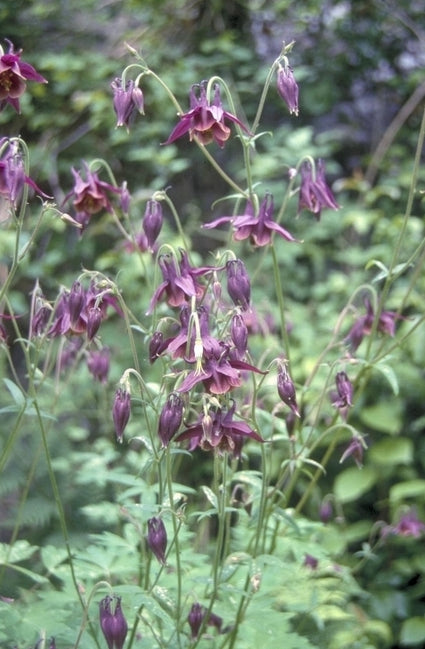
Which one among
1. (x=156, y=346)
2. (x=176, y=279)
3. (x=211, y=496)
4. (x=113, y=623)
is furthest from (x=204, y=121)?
(x=113, y=623)

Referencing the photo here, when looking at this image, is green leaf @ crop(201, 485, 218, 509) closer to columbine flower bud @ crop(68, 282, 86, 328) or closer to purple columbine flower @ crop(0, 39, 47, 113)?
columbine flower bud @ crop(68, 282, 86, 328)

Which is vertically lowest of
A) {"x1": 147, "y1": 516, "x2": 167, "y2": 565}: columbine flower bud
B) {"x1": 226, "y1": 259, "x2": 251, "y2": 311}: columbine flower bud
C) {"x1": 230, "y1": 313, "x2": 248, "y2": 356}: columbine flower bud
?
{"x1": 147, "y1": 516, "x2": 167, "y2": 565}: columbine flower bud

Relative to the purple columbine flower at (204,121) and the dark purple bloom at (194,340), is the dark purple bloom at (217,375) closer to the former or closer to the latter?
the dark purple bloom at (194,340)

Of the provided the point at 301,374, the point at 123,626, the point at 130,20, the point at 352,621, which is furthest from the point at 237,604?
the point at 130,20

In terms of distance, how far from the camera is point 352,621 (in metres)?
2.55

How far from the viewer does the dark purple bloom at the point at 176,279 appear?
1.31 meters

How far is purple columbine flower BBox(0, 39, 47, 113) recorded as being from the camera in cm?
132

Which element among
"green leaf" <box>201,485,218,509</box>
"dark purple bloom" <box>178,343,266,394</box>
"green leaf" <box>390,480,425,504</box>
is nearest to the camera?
"dark purple bloom" <box>178,343,266,394</box>

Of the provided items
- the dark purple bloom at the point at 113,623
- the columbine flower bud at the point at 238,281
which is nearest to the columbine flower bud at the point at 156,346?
the columbine flower bud at the point at 238,281

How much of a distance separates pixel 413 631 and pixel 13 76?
7.41ft

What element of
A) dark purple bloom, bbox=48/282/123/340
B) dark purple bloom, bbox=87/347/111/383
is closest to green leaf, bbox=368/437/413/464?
dark purple bloom, bbox=87/347/111/383

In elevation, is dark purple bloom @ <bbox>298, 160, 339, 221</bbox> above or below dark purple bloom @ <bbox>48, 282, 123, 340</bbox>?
above

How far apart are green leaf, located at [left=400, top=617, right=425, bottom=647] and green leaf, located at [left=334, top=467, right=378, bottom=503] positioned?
0.46 metres

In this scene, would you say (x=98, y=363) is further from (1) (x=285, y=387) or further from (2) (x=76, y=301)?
(1) (x=285, y=387)
